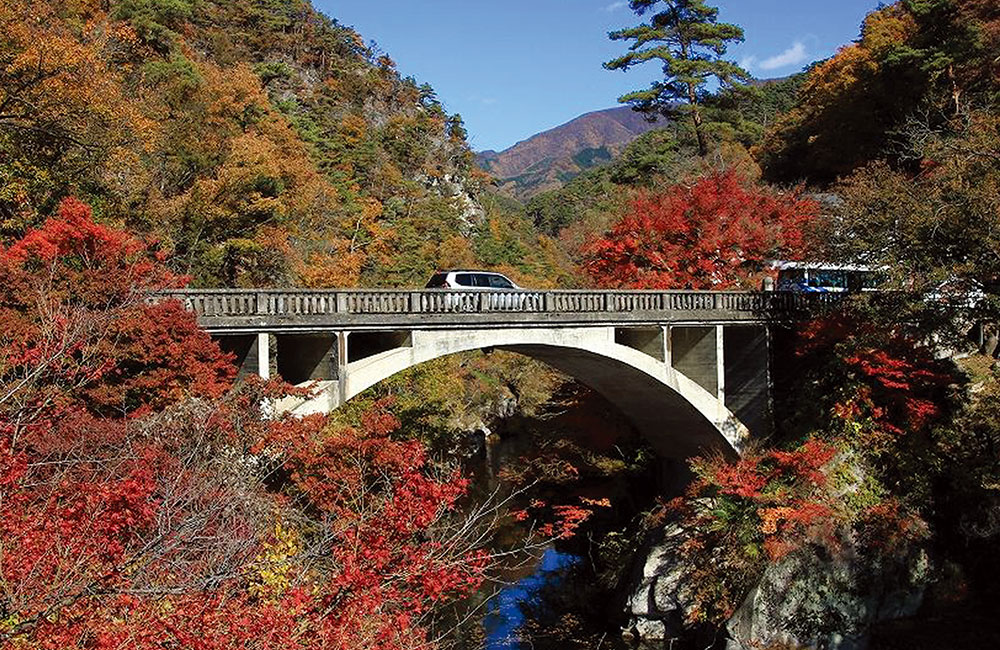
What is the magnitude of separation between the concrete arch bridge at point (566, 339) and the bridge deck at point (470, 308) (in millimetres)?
24

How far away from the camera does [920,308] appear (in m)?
16.2

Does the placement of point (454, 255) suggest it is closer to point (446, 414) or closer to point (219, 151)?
point (219, 151)

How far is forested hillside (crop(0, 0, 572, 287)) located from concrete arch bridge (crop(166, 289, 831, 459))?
7185 mm

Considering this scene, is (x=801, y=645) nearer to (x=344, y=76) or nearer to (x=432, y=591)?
(x=432, y=591)

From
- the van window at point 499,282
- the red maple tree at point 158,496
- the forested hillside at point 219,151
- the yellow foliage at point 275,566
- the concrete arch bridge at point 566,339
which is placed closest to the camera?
the red maple tree at point 158,496

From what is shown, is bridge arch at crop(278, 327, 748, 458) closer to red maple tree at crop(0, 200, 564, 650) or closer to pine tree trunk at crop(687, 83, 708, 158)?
red maple tree at crop(0, 200, 564, 650)

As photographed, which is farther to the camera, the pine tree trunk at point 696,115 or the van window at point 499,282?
the pine tree trunk at point 696,115

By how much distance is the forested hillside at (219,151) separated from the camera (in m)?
18.9

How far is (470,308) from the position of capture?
16203 mm

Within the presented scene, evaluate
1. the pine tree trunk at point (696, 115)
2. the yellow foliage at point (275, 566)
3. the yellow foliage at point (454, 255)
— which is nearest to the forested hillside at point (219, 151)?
the yellow foliage at point (454, 255)

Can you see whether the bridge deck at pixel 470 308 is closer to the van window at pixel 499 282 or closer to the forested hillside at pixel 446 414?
the forested hillside at pixel 446 414

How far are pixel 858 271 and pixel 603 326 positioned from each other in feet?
22.0

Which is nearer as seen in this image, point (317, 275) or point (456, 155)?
point (317, 275)

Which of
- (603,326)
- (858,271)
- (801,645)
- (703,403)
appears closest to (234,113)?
(603,326)
